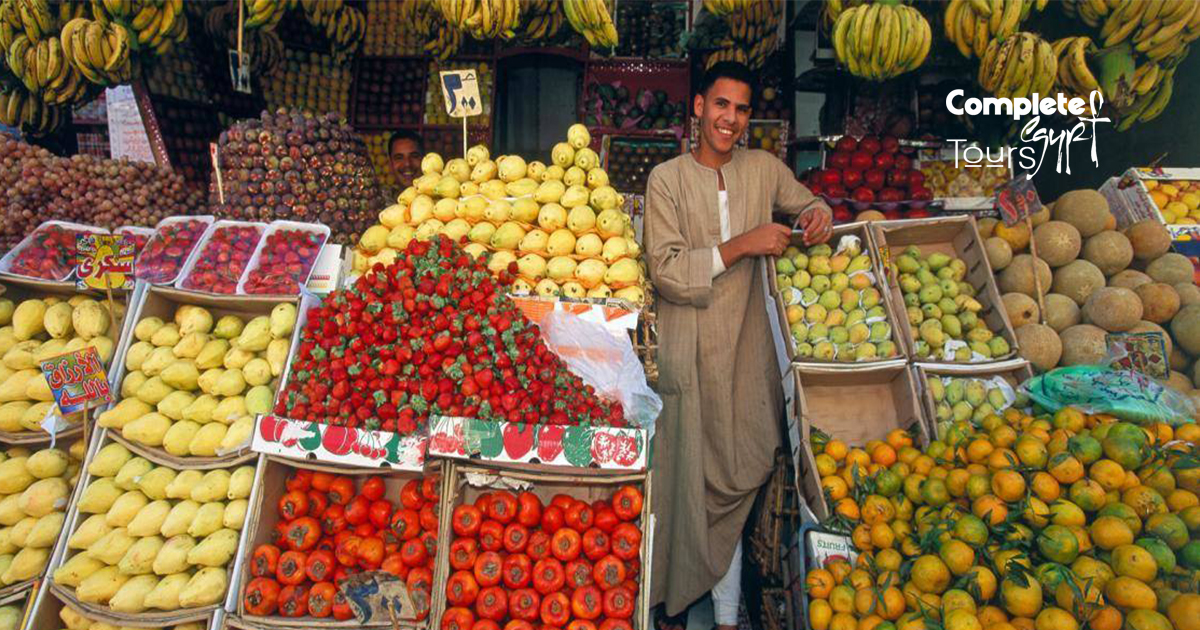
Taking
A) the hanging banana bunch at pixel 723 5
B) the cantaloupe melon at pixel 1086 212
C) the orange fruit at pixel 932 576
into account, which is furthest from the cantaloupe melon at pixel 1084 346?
the hanging banana bunch at pixel 723 5

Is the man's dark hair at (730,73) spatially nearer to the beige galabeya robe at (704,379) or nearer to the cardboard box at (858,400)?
the beige galabeya robe at (704,379)

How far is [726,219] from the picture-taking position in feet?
9.15

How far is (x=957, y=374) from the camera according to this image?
250 centimetres

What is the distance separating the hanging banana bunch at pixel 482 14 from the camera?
3246mm

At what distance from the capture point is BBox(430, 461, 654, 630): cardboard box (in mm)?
1693

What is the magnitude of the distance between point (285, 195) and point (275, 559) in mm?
1652

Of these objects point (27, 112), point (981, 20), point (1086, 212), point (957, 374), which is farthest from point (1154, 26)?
point (27, 112)

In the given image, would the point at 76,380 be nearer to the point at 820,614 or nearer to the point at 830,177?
the point at 820,614

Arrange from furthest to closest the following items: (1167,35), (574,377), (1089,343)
→ 1. (1167,35)
2. (1089,343)
3. (574,377)

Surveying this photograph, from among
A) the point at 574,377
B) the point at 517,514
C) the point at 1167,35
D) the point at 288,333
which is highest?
the point at 1167,35

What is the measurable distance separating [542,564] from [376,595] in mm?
475

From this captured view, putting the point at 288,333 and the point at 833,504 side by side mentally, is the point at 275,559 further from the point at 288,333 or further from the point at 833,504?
the point at 833,504

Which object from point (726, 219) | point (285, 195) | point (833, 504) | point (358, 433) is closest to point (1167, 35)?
point (726, 219)

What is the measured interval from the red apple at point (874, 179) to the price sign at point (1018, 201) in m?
0.58
